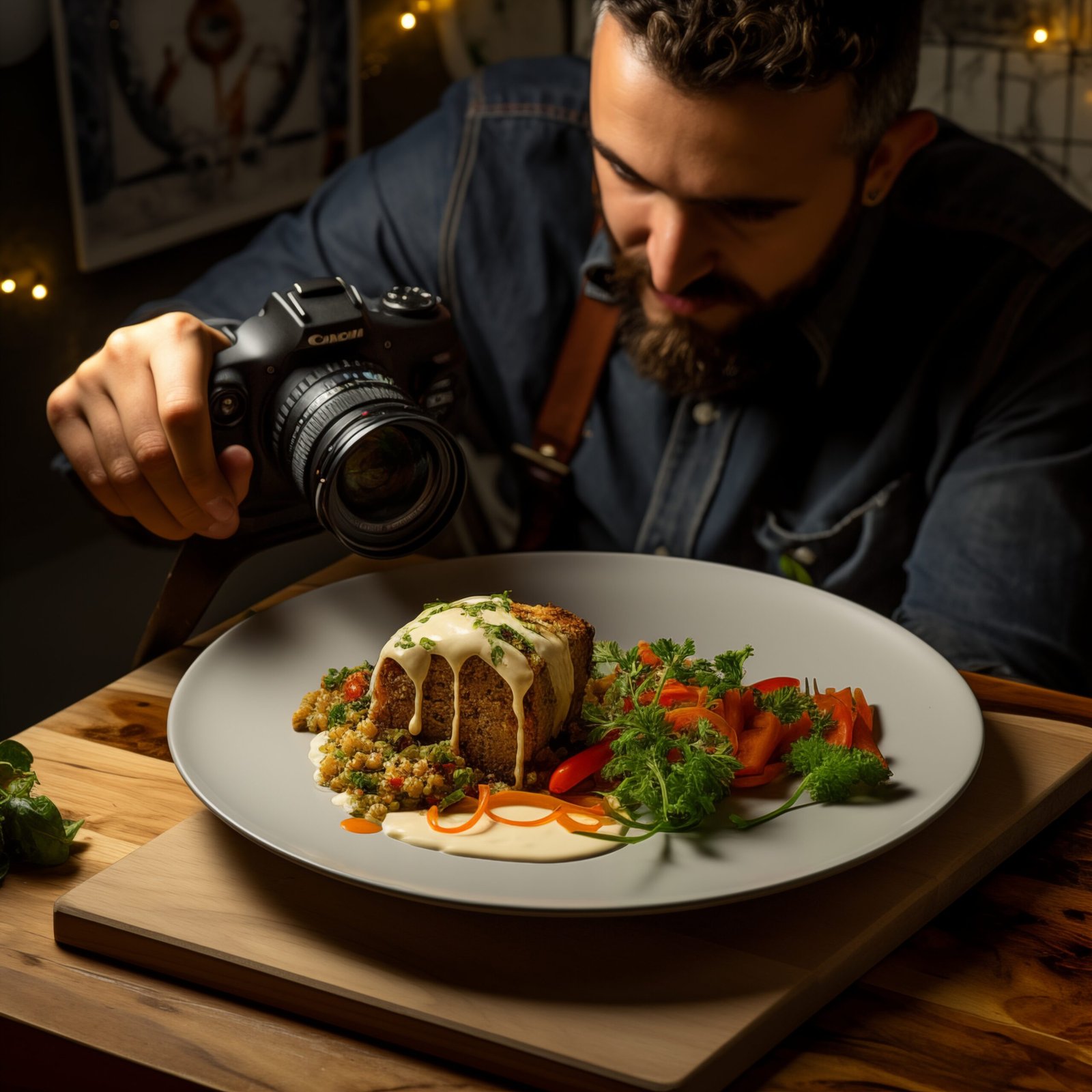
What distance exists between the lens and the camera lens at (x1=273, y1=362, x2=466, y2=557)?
112 cm

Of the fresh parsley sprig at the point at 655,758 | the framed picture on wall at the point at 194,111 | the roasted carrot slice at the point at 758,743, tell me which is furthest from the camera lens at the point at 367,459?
the framed picture on wall at the point at 194,111

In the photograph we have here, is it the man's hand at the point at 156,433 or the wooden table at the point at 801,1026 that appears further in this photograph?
the man's hand at the point at 156,433

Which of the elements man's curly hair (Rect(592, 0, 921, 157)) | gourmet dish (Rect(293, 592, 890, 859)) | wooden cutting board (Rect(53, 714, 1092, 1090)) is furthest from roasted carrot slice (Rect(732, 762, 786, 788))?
man's curly hair (Rect(592, 0, 921, 157))

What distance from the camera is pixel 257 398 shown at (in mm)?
1219

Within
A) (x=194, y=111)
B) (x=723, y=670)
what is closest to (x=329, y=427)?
(x=723, y=670)

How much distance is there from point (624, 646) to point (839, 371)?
75cm

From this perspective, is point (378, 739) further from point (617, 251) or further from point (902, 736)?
point (617, 251)

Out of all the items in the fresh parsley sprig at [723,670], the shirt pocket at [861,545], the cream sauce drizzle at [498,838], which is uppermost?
the fresh parsley sprig at [723,670]

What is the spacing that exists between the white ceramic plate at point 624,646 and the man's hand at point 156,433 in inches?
5.3

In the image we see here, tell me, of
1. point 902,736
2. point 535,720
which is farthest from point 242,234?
point 902,736

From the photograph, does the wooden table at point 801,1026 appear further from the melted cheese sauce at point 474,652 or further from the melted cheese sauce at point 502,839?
the melted cheese sauce at point 474,652

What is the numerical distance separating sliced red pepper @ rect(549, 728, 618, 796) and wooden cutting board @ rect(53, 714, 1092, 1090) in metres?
0.17

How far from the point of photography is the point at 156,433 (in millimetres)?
1191

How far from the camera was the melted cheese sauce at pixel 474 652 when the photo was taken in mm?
1031
